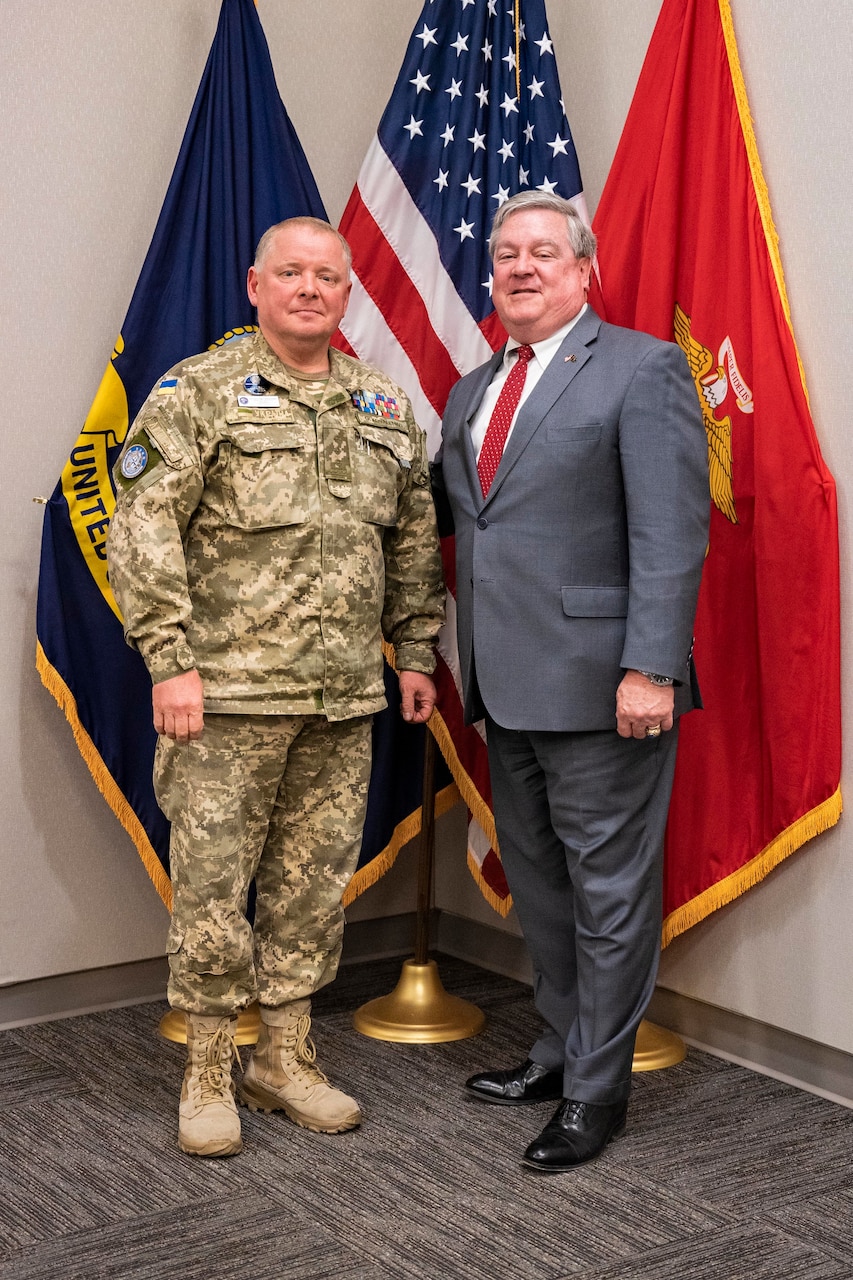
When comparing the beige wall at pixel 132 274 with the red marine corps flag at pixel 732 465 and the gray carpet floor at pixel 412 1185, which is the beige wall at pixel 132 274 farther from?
the gray carpet floor at pixel 412 1185

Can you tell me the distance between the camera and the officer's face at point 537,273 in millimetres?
2408

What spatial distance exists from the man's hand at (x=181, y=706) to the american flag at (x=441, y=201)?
2.88 feet

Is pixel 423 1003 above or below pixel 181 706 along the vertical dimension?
below

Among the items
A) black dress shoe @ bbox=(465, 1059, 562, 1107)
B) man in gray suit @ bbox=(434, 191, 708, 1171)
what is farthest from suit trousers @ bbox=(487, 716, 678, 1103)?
black dress shoe @ bbox=(465, 1059, 562, 1107)

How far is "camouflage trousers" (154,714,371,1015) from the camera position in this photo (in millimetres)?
2346

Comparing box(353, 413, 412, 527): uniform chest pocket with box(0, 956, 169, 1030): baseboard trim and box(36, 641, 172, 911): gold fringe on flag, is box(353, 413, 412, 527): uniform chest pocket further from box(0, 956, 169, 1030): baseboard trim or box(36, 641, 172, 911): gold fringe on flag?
box(0, 956, 169, 1030): baseboard trim

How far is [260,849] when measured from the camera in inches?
96.6

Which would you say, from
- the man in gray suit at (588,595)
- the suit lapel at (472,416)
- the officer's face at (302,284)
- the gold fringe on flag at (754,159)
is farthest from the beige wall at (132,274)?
the officer's face at (302,284)

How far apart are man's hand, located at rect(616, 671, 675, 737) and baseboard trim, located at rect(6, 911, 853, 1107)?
Answer: 0.86m

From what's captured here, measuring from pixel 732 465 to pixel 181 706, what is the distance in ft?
4.04

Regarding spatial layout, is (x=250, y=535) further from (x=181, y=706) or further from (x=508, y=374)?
(x=508, y=374)

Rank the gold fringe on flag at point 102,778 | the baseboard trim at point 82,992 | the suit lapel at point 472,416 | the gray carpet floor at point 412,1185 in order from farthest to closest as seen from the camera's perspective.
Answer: the baseboard trim at point 82,992 → the gold fringe on flag at point 102,778 → the suit lapel at point 472,416 → the gray carpet floor at point 412,1185

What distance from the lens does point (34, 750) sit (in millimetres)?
2971

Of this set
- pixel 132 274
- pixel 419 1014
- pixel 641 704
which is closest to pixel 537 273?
pixel 641 704
